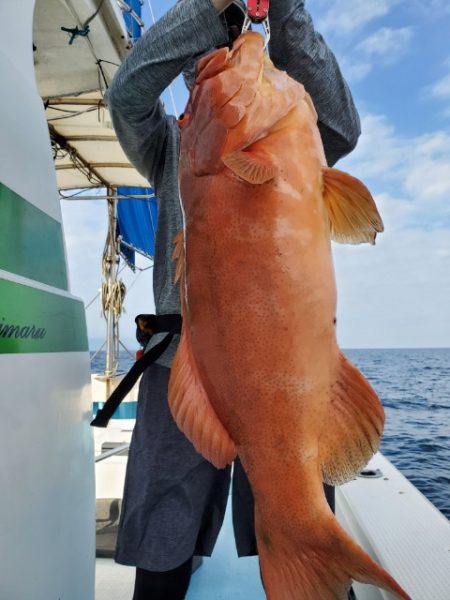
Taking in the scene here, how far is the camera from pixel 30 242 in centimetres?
154

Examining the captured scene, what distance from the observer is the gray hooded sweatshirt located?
1361 millimetres

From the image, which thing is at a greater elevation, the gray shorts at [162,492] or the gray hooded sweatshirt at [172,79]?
the gray hooded sweatshirt at [172,79]

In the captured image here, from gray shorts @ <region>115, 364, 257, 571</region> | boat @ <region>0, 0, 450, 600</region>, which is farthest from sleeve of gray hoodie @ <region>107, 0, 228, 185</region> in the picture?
gray shorts @ <region>115, 364, 257, 571</region>

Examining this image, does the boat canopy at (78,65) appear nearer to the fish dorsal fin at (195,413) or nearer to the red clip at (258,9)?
the red clip at (258,9)

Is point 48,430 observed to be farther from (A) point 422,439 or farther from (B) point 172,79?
(A) point 422,439

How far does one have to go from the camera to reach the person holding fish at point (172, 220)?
1386mm

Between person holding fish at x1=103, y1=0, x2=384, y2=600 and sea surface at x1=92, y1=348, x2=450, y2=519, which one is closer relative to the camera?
person holding fish at x1=103, y1=0, x2=384, y2=600

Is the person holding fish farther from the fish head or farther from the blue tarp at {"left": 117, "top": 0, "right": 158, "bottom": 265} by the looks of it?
the blue tarp at {"left": 117, "top": 0, "right": 158, "bottom": 265}

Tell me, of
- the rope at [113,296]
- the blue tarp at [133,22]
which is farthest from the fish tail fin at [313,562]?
the rope at [113,296]

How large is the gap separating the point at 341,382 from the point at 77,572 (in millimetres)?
1216

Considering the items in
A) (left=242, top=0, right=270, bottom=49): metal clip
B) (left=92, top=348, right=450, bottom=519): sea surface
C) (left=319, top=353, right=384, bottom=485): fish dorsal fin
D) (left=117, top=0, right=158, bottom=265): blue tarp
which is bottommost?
(left=92, top=348, right=450, bottom=519): sea surface

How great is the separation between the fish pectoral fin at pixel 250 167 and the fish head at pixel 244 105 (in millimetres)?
26

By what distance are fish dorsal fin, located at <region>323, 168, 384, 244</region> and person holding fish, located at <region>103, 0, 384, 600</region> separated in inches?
20.6

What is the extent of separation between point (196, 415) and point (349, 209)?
0.65 meters
